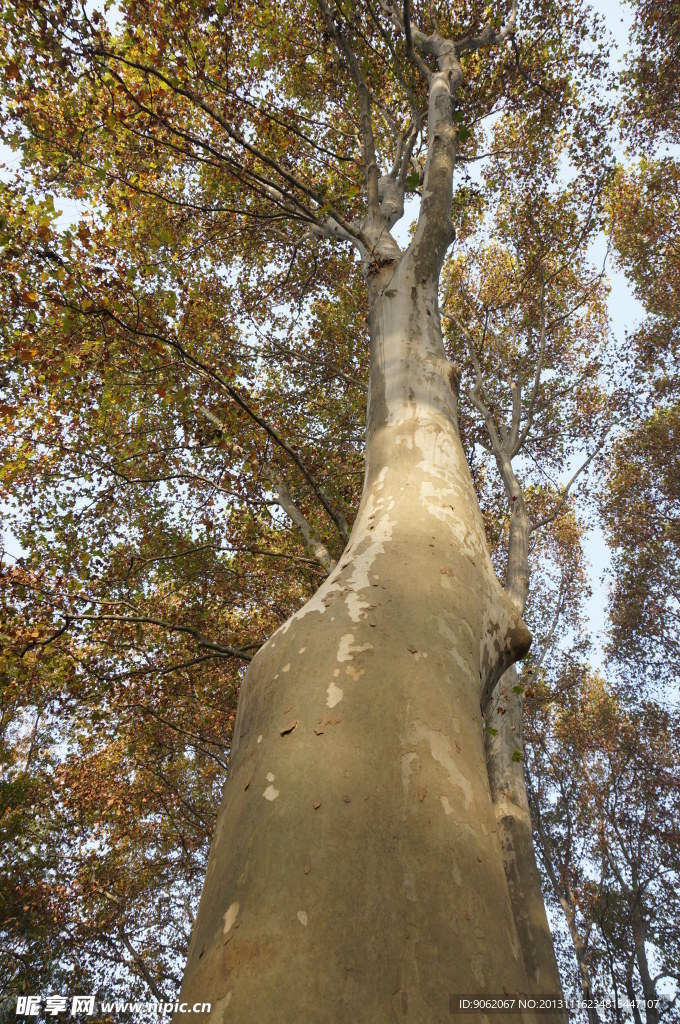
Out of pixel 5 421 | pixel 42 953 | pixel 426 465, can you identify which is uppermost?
pixel 5 421

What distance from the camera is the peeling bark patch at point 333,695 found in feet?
4.97

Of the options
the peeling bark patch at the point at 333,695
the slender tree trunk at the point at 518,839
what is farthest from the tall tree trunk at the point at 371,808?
the slender tree trunk at the point at 518,839

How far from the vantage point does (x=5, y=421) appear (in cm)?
678

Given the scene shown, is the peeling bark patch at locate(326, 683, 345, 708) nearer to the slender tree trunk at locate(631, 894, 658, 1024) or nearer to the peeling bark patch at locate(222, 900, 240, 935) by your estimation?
the peeling bark patch at locate(222, 900, 240, 935)

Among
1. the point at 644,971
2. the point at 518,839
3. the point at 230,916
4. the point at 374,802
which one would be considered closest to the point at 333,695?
the point at 374,802

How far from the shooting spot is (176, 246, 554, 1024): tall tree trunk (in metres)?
1.07

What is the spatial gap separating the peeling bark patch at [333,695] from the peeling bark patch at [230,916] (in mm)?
486

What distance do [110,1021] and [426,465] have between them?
12.4 m

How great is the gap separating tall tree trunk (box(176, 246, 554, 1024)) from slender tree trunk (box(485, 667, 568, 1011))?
197 centimetres

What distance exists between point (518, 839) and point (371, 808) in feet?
12.9

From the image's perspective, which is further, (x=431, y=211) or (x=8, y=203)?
(x=8, y=203)

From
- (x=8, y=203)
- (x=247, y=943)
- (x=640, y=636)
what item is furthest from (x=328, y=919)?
(x=640, y=636)

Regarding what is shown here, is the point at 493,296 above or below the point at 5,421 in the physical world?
above

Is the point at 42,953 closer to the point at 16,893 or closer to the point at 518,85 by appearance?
the point at 16,893
